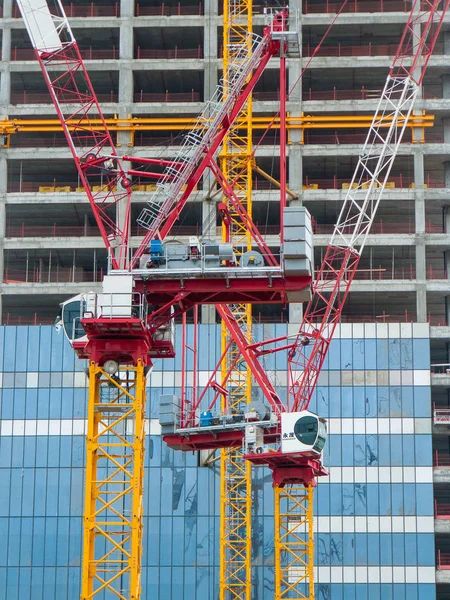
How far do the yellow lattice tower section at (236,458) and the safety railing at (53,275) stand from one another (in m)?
21.6

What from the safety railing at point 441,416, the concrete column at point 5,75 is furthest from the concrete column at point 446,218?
the concrete column at point 5,75

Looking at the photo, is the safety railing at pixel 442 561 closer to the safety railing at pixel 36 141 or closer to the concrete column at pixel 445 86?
the concrete column at pixel 445 86

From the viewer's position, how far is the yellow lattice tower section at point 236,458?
143 meters

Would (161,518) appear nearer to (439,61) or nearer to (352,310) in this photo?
(352,310)

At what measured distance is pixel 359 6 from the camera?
6649 inches

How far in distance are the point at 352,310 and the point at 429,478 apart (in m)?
24.3

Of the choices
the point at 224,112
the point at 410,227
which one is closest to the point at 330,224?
the point at 410,227

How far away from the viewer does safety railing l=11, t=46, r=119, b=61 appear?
550 ft

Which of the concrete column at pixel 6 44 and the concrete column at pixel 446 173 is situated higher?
the concrete column at pixel 6 44

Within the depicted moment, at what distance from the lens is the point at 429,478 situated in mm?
147500

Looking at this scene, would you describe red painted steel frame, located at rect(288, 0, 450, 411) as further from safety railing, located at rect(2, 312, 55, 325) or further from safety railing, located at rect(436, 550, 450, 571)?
safety railing, located at rect(2, 312, 55, 325)

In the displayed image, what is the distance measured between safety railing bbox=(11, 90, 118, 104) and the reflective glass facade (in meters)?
28.8

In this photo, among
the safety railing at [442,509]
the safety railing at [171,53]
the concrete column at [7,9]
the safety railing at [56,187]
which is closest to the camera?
the safety railing at [442,509]

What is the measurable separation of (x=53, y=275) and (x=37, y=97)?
19.5 metres
